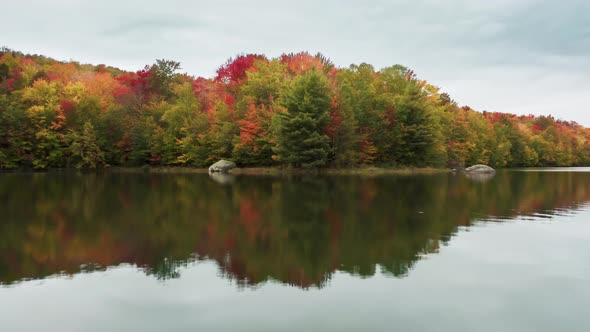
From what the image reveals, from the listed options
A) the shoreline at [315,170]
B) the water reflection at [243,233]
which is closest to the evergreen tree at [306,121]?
the shoreline at [315,170]

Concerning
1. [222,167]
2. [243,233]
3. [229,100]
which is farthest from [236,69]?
[243,233]

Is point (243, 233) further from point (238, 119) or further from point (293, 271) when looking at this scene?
point (238, 119)

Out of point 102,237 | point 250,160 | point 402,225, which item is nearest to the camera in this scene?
point 102,237

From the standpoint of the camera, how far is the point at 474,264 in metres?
8.23

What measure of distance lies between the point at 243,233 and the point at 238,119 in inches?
1515

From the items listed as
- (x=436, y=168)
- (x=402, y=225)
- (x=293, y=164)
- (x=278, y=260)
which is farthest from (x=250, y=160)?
(x=278, y=260)

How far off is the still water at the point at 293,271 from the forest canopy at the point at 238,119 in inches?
1123

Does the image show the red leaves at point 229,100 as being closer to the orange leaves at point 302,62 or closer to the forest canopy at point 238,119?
the forest canopy at point 238,119

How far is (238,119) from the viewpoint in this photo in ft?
159

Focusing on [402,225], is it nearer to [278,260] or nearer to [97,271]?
[278,260]

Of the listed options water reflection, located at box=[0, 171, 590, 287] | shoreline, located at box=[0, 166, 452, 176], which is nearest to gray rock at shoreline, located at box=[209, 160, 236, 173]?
shoreline, located at box=[0, 166, 452, 176]

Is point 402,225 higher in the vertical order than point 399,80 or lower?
lower

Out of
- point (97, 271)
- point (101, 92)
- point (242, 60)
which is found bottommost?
point (97, 271)

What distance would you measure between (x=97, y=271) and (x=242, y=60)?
53.7m
